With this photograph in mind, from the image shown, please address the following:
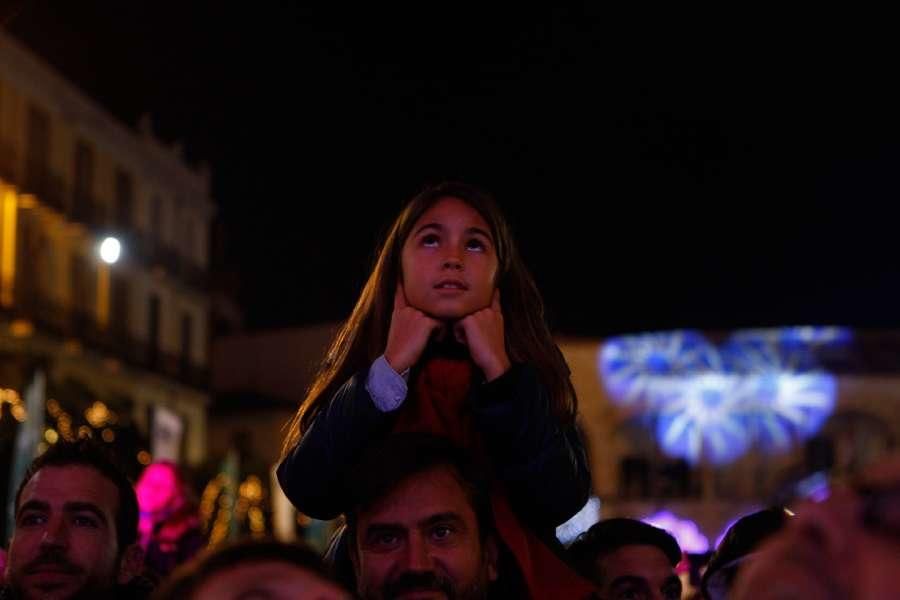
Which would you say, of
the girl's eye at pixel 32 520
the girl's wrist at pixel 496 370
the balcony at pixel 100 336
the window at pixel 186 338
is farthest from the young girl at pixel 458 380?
the window at pixel 186 338

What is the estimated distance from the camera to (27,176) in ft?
143

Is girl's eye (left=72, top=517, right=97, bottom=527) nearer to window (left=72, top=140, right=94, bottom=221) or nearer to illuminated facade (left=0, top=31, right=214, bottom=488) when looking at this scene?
illuminated facade (left=0, top=31, right=214, bottom=488)

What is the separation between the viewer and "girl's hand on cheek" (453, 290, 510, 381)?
4.18 meters

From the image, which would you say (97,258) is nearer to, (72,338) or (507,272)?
(72,338)

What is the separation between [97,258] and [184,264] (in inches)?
300

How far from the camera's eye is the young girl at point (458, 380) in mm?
4098

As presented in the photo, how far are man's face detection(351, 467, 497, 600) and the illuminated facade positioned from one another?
1353 inches

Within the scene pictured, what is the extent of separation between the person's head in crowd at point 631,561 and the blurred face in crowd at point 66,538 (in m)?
1.28

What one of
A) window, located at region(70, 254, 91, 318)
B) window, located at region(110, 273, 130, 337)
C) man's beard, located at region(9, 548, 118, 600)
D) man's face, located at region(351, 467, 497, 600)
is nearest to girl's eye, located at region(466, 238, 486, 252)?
man's face, located at region(351, 467, 497, 600)

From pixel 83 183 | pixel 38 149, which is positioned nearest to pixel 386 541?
pixel 38 149

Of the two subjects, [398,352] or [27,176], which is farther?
[27,176]

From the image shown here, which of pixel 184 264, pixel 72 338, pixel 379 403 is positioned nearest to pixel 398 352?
pixel 379 403

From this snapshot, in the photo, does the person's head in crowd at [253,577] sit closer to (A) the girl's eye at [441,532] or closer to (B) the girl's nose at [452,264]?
(A) the girl's eye at [441,532]

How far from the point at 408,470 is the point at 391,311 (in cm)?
88
